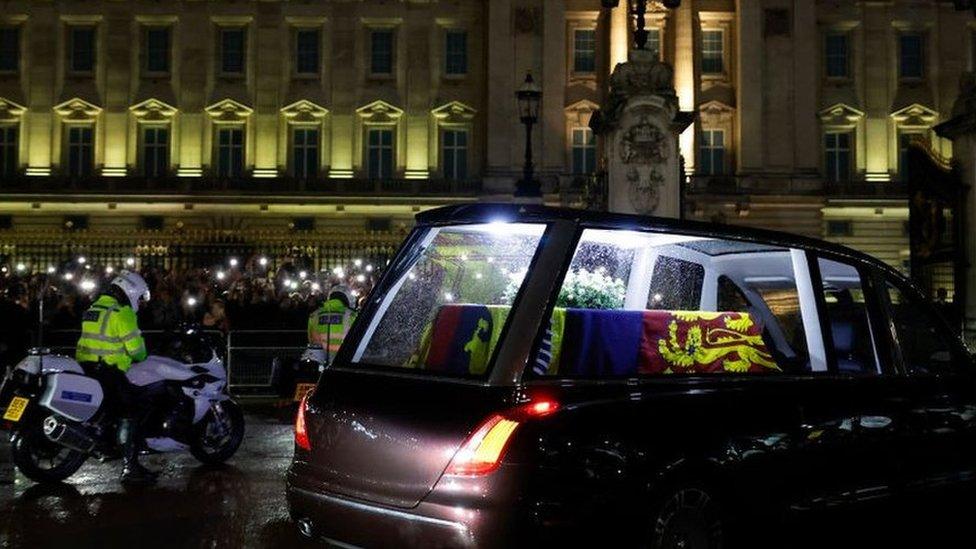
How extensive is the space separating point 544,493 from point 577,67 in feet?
148

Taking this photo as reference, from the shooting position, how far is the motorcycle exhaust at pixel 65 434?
8.81 metres

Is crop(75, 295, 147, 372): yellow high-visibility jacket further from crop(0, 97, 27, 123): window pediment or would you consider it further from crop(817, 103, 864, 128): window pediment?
crop(817, 103, 864, 128): window pediment

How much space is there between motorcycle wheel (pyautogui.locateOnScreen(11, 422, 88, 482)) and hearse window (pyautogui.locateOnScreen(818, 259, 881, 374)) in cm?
632

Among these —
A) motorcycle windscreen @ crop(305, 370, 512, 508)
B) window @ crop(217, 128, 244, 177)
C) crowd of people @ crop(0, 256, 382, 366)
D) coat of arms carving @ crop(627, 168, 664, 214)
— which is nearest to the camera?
motorcycle windscreen @ crop(305, 370, 512, 508)

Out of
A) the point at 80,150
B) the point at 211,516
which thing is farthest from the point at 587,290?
the point at 80,150

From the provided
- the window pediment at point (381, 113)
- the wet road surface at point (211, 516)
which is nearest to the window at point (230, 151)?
the window pediment at point (381, 113)

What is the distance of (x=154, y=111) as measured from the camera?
48281mm

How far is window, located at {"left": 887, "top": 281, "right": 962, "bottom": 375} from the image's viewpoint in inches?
233

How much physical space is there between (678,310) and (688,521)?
1.19m

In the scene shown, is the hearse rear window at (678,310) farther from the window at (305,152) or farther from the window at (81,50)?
the window at (81,50)

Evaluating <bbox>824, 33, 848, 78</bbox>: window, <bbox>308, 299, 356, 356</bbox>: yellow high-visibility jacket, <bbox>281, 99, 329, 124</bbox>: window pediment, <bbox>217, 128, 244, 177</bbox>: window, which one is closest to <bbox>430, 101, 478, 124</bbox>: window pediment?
<bbox>281, 99, 329, 124</bbox>: window pediment

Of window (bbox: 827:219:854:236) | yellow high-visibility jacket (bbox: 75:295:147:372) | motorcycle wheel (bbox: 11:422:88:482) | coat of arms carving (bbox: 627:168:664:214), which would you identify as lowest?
motorcycle wheel (bbox: 11:422:88:482)

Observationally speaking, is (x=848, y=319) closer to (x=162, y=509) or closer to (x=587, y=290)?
(x=587, y=290)

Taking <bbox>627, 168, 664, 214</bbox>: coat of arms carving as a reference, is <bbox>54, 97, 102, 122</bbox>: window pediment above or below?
above
